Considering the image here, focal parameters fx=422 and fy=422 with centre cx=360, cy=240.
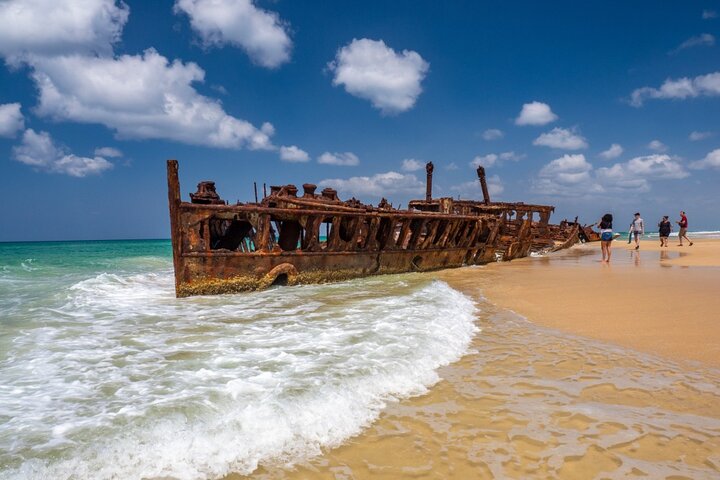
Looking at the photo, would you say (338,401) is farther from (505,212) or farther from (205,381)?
(505,212)

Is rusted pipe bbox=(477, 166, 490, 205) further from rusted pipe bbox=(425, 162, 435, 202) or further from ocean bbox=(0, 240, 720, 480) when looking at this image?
ocean bbox=(0, 240, 720, 480)

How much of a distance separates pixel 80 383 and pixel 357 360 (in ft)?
8.33

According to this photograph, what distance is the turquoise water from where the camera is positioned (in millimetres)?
2606

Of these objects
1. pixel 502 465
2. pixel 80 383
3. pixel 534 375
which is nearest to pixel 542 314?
pixel 534 375

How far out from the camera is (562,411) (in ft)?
10.0

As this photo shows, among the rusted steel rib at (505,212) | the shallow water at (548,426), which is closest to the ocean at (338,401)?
the shallow water at (548,426)

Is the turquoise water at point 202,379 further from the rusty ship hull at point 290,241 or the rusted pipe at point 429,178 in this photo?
the rusted pipe at point 429,178

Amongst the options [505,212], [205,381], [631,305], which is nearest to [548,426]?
[205,381]

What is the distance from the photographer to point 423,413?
10.2ft

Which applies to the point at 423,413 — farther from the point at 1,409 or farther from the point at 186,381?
the point at 1,409

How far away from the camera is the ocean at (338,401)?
2.48m

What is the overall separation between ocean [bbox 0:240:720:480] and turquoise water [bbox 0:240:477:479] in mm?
17

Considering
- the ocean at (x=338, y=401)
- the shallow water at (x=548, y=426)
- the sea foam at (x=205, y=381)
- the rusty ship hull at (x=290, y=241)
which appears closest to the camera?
the shallow water at (x=548, y=426)

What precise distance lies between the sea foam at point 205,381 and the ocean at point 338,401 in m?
0.02
